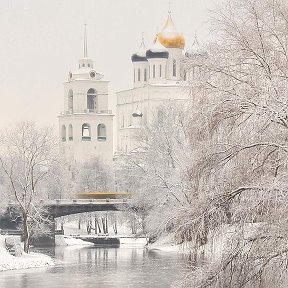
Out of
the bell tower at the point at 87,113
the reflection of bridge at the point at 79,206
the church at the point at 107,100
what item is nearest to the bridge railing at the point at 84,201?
the reflection of bridge at the point at 79,206

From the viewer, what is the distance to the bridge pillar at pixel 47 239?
241 ft

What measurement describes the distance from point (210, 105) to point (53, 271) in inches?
1017

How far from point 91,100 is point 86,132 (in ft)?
14.0

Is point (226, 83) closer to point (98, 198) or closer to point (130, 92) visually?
point (98, 198)

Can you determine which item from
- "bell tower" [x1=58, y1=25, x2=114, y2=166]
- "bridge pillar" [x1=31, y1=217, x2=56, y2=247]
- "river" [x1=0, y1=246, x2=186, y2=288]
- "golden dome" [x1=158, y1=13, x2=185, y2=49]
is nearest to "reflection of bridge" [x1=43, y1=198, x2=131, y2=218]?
"bridge pillar" [x1=31, y1=217, x2=56, y2=247]

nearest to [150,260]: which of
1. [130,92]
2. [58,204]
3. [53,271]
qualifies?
[53,271]

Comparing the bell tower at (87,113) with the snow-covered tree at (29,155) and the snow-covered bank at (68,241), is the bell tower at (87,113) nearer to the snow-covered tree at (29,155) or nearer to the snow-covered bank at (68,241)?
the snow-covered bank at (68,241)

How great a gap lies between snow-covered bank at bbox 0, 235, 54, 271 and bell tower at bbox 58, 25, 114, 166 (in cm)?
9620

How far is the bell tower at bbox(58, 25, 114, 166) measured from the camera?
152250mm

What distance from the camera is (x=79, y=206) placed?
7944 cm

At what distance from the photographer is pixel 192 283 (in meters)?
24.6

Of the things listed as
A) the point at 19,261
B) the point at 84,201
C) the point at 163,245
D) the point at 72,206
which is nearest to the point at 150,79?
the point at 84,201

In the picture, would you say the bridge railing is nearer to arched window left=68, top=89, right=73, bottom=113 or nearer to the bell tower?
the bell tower

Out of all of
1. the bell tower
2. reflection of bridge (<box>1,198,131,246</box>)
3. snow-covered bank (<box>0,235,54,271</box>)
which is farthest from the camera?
the bell tower
